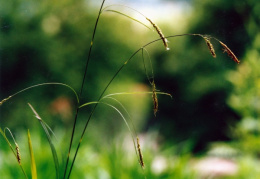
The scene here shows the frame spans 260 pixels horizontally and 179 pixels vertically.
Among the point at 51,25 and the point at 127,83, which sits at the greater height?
the point at 51,25

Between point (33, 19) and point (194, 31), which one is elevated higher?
point (194, 31)

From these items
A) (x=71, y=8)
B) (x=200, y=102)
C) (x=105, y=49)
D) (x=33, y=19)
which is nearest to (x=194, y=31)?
(x=200, y=102)

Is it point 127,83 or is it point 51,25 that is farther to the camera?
point 127,83

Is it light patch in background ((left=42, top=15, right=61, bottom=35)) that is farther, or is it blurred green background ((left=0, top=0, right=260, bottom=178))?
light patch in background ((left=42, top=15, right=61, bottom=35))

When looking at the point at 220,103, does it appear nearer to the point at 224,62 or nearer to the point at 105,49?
the point at 224,62

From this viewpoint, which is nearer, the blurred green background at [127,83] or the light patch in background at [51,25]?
the blurred green background at [127,83]

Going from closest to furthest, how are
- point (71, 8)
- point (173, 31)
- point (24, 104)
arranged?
point (24, 104)
point (71, 8)
point (173, 31)

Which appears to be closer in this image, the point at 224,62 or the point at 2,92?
the point at 2,92

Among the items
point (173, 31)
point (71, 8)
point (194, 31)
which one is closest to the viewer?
point (71, 8)
